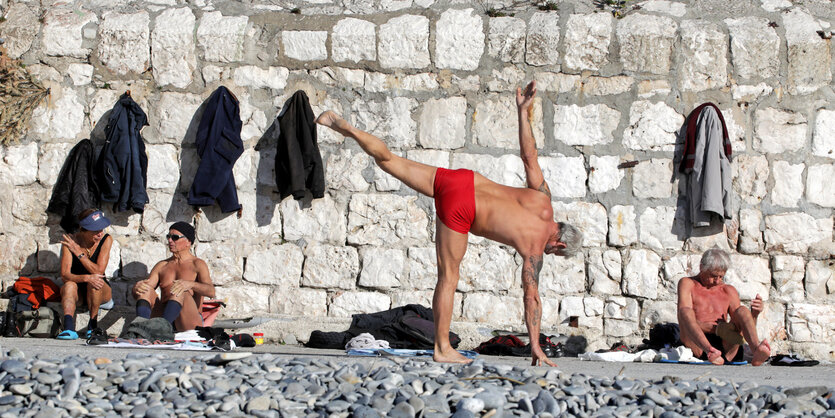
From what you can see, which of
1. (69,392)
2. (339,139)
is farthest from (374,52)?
(69,392)

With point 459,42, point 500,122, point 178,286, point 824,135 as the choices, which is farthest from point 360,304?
point 824,135

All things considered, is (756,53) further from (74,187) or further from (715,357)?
(74,187)

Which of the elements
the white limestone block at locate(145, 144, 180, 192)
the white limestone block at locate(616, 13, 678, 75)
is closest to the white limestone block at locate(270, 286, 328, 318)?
the white limestone block at locate(145, 144, 180, 192)

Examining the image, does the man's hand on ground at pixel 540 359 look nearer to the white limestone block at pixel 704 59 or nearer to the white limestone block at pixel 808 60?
the white limestone block at pixel 704 59

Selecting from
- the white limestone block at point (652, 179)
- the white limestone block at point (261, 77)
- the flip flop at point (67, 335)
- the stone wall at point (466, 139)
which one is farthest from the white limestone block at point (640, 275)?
the flip flop at point (67, 335)

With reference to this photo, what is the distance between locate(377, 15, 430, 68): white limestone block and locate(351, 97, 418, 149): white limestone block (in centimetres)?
31

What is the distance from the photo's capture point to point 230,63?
25.7 feet

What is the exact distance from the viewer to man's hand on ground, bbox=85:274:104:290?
24.0 ft

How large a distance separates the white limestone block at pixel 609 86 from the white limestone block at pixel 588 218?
3.07 feet

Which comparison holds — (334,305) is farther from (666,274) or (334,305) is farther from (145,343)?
(666,274)

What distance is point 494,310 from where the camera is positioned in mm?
7578

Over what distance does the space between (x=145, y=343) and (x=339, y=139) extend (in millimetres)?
2504

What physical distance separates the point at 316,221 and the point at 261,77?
1319mm

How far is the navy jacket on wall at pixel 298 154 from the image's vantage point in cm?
752
